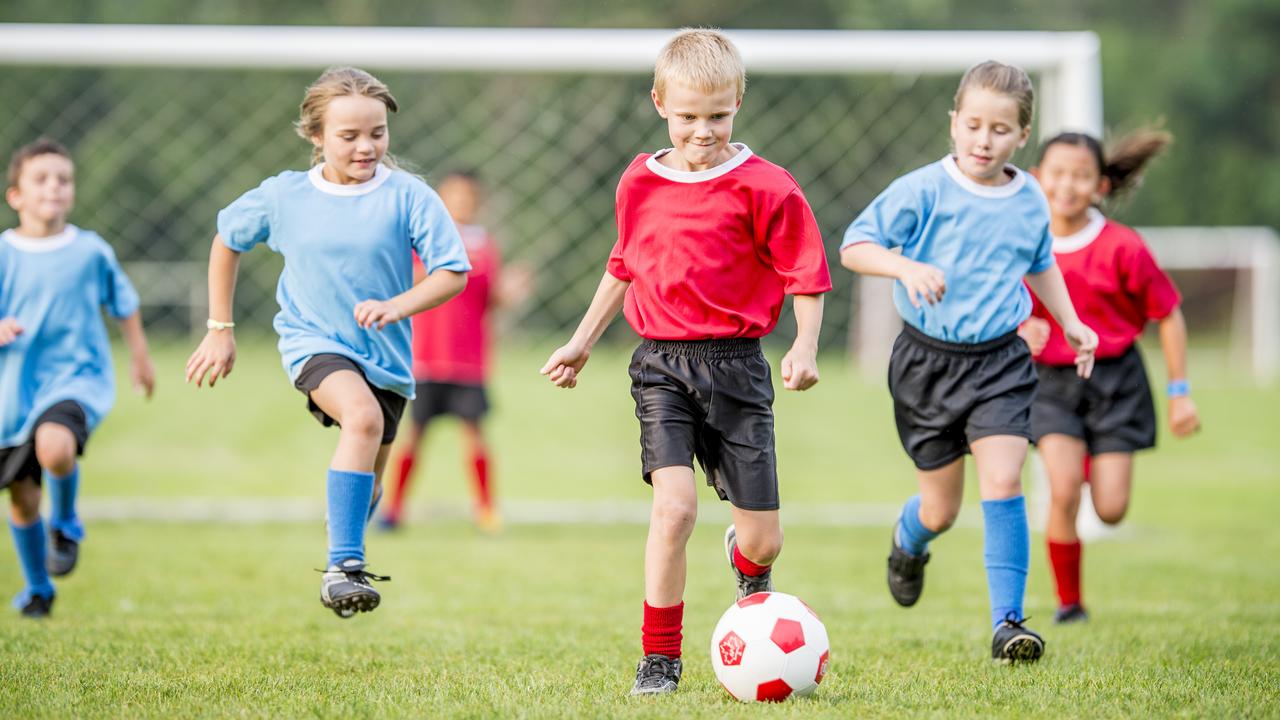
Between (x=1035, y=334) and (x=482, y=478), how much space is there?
4.46 metres

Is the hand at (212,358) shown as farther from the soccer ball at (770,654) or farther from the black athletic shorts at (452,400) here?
the black athletic shorts at (452,400)

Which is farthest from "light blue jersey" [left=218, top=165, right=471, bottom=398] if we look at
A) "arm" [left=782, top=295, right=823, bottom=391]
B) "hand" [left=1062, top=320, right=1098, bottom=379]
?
"hand" [left=1062, top=320, right=1098, bottom=379]

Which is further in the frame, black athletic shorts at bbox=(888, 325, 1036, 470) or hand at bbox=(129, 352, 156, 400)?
hand at bbox=(129, 352, 156, 400)

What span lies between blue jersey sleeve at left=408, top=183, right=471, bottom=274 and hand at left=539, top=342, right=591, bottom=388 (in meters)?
0.54

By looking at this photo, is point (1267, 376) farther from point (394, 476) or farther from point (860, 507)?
point (394, 476)

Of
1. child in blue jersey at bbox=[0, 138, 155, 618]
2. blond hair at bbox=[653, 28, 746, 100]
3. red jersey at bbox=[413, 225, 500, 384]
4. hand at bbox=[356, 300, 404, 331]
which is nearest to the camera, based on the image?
blond hair at bbox=[653, 28, 746, 100]

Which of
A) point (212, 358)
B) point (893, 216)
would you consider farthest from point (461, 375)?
point (893, 216)

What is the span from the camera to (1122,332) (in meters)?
5.61

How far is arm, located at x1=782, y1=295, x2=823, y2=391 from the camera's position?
3918 millimetres

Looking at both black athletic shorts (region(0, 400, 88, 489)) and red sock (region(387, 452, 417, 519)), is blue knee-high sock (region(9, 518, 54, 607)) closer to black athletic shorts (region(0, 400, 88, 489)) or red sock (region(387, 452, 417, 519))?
black athletic shorts (region(0, 400, 88, 489))

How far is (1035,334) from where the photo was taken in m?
5.20

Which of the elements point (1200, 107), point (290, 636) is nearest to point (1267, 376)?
point (1200, 107)

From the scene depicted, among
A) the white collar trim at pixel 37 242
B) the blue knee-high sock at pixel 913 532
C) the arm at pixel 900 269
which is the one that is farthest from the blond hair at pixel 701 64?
the white collar trim at pixel 37 242

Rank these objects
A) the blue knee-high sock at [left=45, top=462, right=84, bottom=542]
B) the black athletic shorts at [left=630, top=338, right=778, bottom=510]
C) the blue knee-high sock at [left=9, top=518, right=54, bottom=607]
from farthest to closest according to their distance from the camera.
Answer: the blue knee-high sock at [left=45, top=462, right=84, bottom=542] < the blue knee-high sock at [left=9, top=518, right=54, bottom=607] < the black athletic shorts at [left=630, top=338, right=778, bottom=510]
